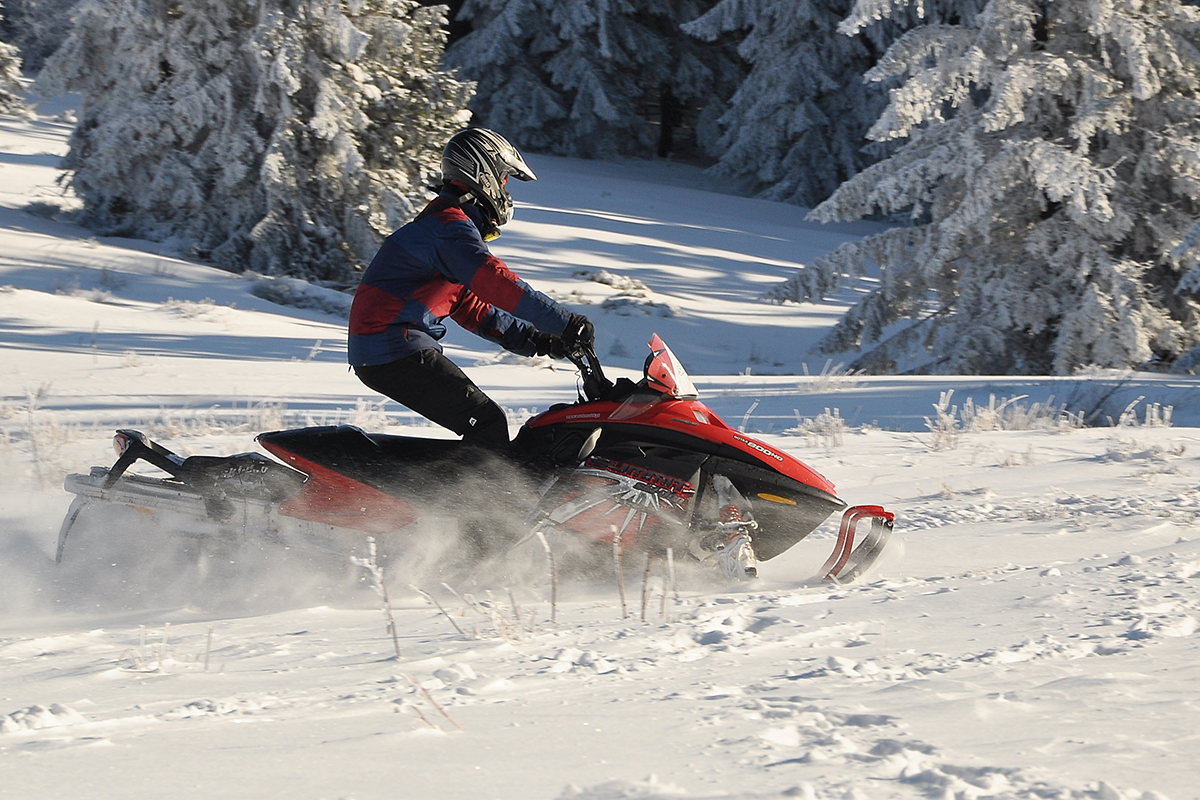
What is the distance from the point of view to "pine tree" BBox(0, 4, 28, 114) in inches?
830

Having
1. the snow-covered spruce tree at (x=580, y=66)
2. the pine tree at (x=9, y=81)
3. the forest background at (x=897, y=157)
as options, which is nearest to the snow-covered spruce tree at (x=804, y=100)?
the snow-covered spruce tree at (x=580, y=66)

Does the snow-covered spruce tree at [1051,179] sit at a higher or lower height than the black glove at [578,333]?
higher

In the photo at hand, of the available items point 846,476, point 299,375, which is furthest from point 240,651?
point 299,375

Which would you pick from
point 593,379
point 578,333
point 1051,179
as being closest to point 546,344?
point 593,379

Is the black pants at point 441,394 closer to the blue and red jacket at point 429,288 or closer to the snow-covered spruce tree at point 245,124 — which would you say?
the blue and red jacket at point 429,288

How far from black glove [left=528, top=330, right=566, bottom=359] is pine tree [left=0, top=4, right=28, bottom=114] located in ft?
67.5

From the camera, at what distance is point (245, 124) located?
52.2 feet

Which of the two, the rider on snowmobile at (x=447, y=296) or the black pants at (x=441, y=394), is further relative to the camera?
the black pants at (x=441, y=394)

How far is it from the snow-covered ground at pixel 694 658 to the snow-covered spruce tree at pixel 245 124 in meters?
8.15

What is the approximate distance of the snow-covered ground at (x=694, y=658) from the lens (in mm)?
2262

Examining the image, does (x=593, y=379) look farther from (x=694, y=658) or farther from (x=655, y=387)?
(x=694, y=658)

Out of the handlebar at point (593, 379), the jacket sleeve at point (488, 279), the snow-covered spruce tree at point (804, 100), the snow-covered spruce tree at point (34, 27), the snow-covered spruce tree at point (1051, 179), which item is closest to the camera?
the jacket sleeve at point (488, 279)

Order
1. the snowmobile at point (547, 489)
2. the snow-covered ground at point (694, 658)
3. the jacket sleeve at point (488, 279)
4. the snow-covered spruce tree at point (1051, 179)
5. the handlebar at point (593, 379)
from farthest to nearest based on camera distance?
the snow-covered spruce tree at point (1051, 179), the handlebar at point (593, 379), the snowmobile at point (547, 489), the jacket sleeve at point (488, 279), the snow-covered ground at point (694, 658)

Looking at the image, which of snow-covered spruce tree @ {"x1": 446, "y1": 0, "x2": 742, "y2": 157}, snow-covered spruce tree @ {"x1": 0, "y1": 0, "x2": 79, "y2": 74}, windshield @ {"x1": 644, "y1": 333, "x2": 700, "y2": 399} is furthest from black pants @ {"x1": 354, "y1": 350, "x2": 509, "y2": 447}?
snow-covered spruce tree @ {"x1": 0, "y1": 0, "x2": 79, "y2": 74}
